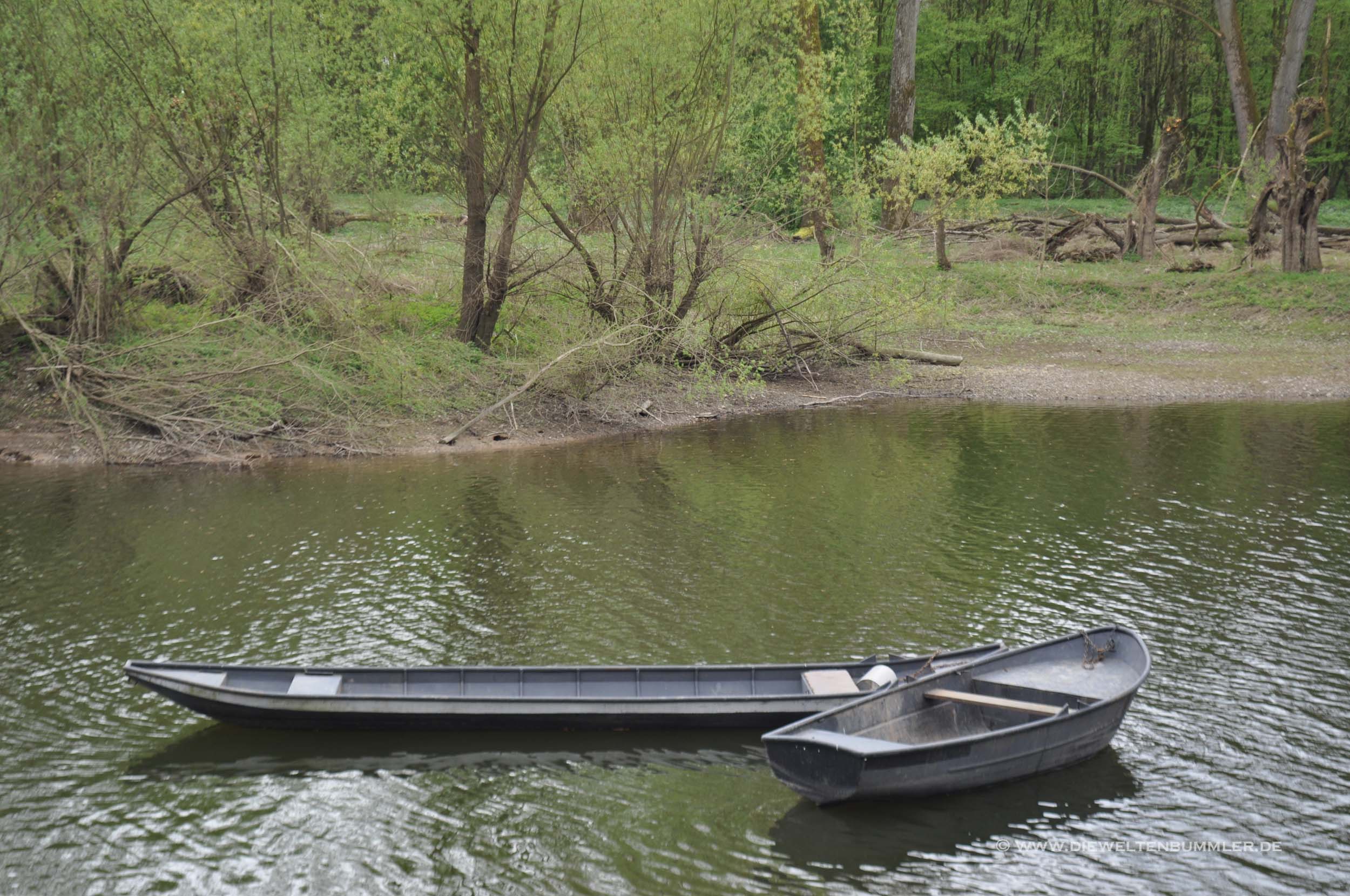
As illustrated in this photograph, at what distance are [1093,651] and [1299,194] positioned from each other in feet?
91.3

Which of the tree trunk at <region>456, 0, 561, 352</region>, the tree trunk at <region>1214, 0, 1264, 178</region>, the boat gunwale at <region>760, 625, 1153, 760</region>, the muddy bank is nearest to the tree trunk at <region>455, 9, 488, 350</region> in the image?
the tree trunk at <region>456, 0, 561, 352</region>

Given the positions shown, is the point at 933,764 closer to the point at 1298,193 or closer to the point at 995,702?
the point at 995,702

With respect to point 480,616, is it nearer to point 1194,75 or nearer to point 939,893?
point 939,893

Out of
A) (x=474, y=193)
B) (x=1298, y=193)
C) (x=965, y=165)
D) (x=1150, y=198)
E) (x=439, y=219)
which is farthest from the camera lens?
(x=1150, y=198)

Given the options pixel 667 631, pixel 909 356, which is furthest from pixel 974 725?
pixel 909 356

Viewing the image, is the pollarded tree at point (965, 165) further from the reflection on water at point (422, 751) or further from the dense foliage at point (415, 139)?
the reflection on water at point (422, 751)

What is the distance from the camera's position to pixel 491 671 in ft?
37.9

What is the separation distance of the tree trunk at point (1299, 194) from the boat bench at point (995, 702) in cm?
2906

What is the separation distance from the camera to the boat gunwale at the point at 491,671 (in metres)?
10.7

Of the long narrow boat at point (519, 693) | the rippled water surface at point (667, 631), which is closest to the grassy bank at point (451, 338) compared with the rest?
the rippled water surface at point (667, 631)

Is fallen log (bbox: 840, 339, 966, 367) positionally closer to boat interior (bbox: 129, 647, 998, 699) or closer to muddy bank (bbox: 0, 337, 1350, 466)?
muddy bank (bbox: 0, 337, 1350, 466)

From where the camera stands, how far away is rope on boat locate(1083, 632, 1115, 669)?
449 inches

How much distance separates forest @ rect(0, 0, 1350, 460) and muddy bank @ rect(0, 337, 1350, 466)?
0.89 feet

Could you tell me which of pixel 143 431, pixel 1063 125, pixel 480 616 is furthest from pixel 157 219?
pixel 1063 125
